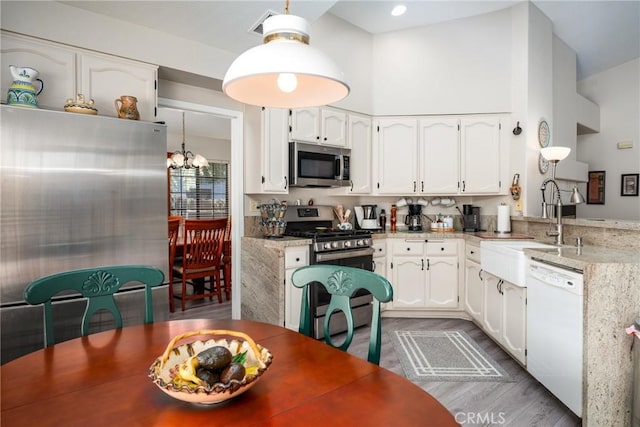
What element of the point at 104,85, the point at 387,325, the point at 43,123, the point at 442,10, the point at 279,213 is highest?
the point at 442,10

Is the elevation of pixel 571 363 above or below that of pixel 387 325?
above

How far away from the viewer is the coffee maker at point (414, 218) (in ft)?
13.4

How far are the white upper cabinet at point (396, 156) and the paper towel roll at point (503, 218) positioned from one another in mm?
888

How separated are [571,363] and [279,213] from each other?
Answer: 2.33m

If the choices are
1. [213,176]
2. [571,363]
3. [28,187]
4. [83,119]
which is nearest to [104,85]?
[83,119]

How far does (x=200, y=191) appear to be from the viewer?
6.96 m

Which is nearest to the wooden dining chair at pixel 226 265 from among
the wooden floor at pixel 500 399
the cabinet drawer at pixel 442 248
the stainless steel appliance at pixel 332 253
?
the stainless steel appliance at pixel 332 253

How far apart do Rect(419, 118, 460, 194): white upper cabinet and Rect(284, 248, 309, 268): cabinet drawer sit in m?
1.68

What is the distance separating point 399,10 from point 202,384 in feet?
13.0

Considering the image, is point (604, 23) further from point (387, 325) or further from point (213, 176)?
point (213, 176)

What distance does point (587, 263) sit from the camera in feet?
6.02

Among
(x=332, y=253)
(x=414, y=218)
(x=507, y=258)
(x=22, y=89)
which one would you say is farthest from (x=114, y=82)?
(x=414, y=218)

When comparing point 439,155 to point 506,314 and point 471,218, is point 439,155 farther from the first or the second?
point 506,314
